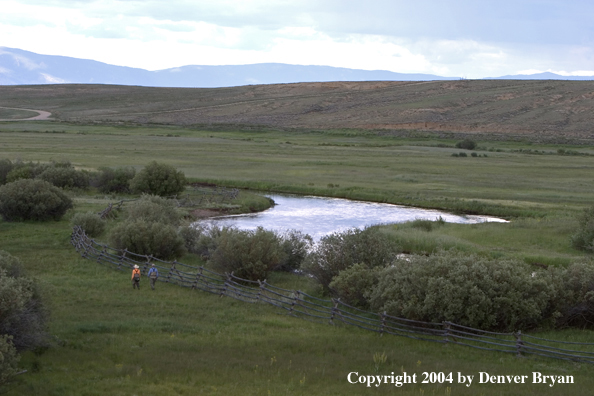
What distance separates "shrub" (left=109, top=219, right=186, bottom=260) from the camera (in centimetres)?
2592

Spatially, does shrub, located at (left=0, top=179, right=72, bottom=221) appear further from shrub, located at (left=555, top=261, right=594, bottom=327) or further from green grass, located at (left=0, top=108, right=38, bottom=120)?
green grass, located at (left=0, top=108, right=38, bottom=120)

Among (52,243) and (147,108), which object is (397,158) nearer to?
(52,243)

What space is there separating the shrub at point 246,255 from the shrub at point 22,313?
8714mm

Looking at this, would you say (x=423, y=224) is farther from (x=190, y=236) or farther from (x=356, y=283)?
(x=356, y=283)

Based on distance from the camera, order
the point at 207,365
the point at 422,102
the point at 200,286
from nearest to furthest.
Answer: the point at 207,365
the point at 200,286
the point at 422,102

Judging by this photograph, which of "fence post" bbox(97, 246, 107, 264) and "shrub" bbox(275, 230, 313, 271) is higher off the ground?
"shrub" bbox(275, 230, 313, 271)

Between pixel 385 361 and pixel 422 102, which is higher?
pixel 422 102

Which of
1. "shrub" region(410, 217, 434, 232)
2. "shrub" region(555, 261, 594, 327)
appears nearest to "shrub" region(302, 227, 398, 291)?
"shrub" region(555, 261, 594, 327)

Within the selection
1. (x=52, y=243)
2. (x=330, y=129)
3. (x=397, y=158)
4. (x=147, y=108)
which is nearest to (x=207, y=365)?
(x=52, y=243)

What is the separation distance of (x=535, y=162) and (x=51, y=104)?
120m

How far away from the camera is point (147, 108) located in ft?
463

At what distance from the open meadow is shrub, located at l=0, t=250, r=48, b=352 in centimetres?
52

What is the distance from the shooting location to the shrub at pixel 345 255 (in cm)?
2148

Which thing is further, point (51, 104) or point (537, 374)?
point (51, 104)
